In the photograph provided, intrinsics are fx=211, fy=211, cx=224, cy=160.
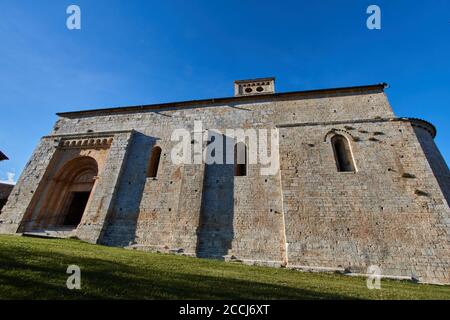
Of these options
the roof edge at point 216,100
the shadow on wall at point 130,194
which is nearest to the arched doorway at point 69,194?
the shadow on wall at point 130,194

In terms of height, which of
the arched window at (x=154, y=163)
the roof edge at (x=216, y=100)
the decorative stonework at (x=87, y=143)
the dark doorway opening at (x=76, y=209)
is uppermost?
the roof edge at (x=216, y=100)

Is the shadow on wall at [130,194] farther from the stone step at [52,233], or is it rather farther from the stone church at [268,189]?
the stone step at [52,233]

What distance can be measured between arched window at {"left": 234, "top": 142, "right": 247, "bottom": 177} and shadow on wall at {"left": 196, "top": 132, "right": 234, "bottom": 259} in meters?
0.32

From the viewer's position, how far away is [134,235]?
32.3 ft

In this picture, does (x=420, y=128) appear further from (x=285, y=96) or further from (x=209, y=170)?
(x=209, y=170)

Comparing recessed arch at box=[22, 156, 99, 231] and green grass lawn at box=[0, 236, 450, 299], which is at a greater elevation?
recessed arch at box=[22, 156, 99, 231]

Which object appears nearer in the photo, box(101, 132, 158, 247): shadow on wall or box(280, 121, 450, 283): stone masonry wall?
box(280, 121, 450, 283): stone masonry wall

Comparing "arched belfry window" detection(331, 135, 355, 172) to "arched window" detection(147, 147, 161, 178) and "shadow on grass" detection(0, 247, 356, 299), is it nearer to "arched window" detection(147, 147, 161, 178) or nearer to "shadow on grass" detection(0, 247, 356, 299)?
"shadow on grass" detection(0, 247, 356, 299)

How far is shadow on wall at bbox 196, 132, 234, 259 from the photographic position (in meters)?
9.12

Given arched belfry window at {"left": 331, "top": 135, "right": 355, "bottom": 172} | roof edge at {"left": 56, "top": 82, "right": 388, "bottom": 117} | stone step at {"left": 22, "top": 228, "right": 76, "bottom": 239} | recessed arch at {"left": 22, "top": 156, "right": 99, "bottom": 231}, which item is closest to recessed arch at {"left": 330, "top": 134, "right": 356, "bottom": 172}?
arched belfry window at {"left": 331, "top": 135, "right": 355, "bottom": 172}

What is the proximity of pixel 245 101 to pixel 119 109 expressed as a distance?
835 cm

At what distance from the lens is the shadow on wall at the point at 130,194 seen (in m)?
9.90

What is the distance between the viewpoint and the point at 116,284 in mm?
3682

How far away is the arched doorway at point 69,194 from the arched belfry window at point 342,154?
12.9 meters
